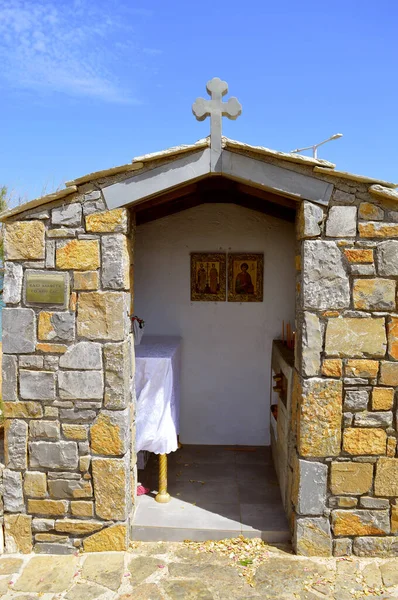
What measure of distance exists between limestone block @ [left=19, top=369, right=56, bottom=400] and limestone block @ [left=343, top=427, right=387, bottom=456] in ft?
7.90

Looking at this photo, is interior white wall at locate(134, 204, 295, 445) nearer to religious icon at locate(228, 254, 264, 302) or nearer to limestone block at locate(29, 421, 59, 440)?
religious icon at locate(228, 254, 264, 302)

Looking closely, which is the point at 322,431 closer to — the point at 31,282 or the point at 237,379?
the point at 237,379

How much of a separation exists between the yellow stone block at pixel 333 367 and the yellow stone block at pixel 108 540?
83.6 inches

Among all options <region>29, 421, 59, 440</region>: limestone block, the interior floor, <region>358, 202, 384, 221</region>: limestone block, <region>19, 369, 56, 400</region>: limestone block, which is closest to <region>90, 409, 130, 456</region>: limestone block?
<region>29, 421, 59, 440</region>: limestone block

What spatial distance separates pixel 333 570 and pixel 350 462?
837 mm

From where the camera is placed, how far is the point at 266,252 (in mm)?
5570

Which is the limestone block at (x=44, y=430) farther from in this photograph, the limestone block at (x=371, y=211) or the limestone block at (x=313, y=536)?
the limestone block at (x=371, y=211)

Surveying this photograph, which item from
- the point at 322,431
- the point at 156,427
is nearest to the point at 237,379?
the point at 156,427

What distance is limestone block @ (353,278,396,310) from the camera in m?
3.60

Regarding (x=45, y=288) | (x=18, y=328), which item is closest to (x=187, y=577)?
(x=18, y=328)

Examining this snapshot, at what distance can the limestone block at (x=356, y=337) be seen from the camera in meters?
3.63

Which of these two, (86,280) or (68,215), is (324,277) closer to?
(86,280)

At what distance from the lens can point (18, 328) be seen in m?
3.77

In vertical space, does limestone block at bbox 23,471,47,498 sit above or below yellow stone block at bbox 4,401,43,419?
below
